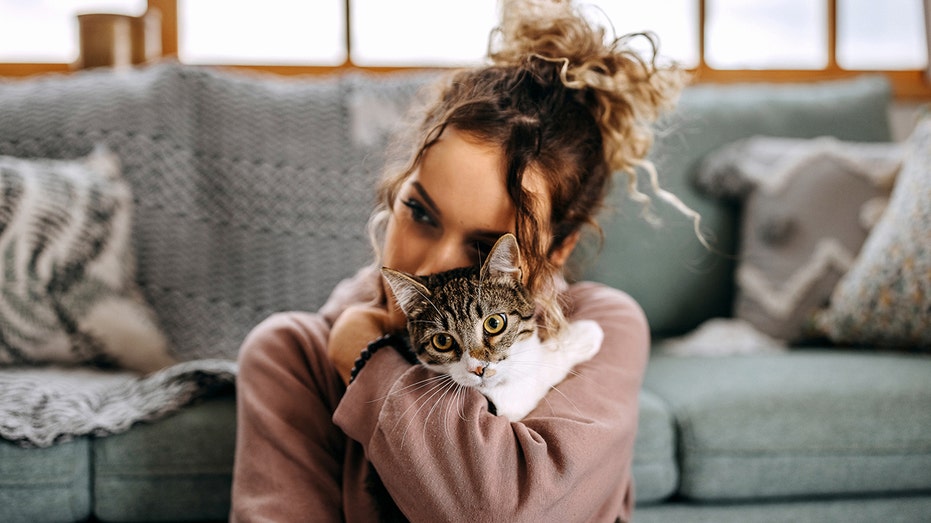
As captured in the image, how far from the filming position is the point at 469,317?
868mm

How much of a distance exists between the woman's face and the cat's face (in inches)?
1.9

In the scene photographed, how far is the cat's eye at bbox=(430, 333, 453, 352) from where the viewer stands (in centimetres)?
88

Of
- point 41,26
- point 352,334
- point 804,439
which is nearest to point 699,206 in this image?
point 804,439

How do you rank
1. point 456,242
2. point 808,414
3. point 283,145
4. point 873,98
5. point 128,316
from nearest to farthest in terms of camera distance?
1. point 456,242
2. point 808,414
3. point 128,316
4. point 283,145
5. point 873,98

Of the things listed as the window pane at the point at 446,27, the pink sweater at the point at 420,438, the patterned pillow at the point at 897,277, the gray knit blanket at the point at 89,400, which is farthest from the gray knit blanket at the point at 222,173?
the patterned pillow at the point at 897,277

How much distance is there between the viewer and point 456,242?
91 centimetres

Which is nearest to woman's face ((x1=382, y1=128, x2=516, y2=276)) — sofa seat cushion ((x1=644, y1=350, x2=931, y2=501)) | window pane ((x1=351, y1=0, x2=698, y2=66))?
sofa seat cushion ((x1=644, y1=350, x2=931, y2=501))

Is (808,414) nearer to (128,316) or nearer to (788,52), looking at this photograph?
(128,316)

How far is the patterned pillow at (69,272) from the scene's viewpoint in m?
1.37

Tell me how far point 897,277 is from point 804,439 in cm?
46

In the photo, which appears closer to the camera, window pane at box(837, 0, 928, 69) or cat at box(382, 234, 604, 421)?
cat at box(382, 234, 604, 421)

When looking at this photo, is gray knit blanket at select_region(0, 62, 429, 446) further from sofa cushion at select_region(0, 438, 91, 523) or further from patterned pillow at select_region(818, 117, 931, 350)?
patterned pillow at select_region(818, 117, 931, 350)

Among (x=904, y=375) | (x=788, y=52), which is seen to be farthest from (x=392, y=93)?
(x=788, y=52)

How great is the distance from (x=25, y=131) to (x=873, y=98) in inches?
87.4
